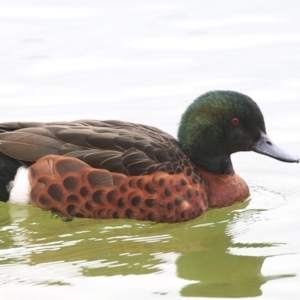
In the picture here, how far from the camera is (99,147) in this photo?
355 inches

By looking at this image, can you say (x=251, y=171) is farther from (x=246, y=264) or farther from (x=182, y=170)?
(x=246, y=264)

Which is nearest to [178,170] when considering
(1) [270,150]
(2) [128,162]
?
(2) [128,162]

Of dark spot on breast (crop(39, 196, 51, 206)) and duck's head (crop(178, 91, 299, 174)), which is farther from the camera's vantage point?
duck's head (crop(178, 91, 299, 174))

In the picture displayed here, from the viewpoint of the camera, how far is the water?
7.90 m

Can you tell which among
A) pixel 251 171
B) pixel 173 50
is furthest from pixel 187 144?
pixel 173 50

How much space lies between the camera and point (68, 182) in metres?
8.91

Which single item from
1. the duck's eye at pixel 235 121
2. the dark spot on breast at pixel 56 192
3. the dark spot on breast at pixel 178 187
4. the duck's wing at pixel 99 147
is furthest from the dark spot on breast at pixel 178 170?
the dark spot on breast at pixel 56 192

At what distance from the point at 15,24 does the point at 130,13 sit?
1340mm

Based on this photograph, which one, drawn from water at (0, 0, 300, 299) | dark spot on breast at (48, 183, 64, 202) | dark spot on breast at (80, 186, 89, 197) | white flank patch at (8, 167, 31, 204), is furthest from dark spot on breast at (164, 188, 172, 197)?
white flank patch at (8, 167, 31, 204)

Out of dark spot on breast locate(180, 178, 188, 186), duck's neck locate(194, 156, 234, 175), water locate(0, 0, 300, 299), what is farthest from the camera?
duck's neck locate(194, 156, 234, 175)

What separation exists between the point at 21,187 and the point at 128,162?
0.84 metres

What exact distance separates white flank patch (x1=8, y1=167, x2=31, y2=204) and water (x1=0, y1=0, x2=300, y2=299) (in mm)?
124

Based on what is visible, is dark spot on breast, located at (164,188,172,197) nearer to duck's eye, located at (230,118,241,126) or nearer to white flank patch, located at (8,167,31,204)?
duck's eye, located at (230,118,241,126)

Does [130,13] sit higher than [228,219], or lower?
higher
